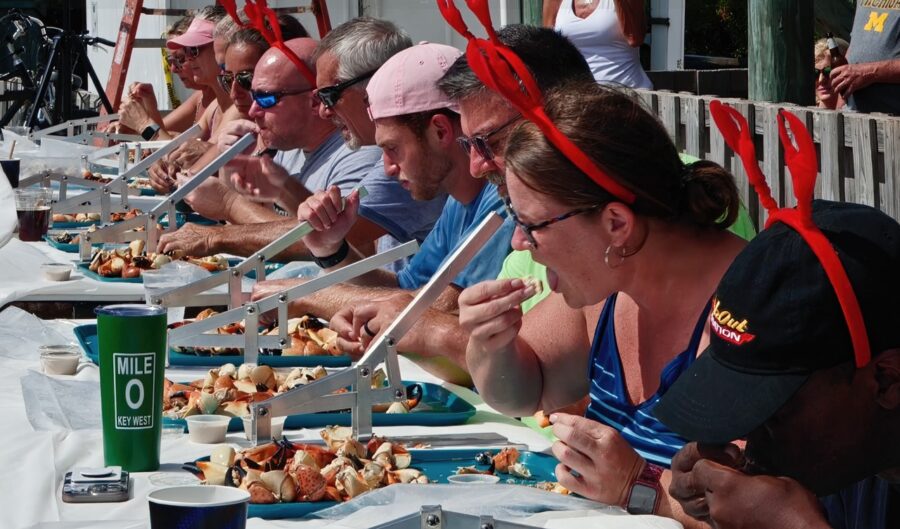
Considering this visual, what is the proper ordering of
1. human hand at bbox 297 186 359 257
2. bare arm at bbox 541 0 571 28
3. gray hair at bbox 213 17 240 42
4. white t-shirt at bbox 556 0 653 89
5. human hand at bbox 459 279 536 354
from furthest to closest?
gray hair at bbox 213 17 240 42
bare arm at bbox 541 0 571 28
white t-shirt at bbox 556 0 653 89
human hand at bbox 297 186 359 257
human hand at bbox 459 279 536 354

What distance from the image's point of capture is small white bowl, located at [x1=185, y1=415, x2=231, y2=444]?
2.25m

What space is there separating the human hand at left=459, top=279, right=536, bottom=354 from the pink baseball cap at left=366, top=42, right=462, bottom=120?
1034mm

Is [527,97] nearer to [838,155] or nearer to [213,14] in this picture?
→ [838,155]

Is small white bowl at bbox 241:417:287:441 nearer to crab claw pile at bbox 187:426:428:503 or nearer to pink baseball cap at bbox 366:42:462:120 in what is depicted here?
crab claw pile at bbox 187:426:428:503

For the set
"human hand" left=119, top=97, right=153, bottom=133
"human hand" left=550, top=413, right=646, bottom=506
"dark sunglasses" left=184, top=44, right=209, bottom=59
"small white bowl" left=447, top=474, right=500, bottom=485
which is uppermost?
A: "dark sunglasses" left=184, top=44, right=209, bottom=59

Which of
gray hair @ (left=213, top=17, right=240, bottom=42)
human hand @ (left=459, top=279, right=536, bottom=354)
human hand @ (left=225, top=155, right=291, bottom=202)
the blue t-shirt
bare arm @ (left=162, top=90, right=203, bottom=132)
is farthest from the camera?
Answer: bare arm @ (left=162, top=90, right=203, bottom=132)

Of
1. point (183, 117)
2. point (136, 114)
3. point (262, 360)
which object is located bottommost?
point (183, 117)

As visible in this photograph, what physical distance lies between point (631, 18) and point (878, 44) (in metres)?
0.91

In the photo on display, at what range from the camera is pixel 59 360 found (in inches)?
105

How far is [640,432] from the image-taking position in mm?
2195

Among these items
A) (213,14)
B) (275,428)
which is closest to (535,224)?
(275,428)

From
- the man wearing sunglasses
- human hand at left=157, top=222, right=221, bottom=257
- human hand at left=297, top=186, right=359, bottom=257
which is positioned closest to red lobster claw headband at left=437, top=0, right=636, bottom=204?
human hand at left=297, top=186, right=359, bottom=257

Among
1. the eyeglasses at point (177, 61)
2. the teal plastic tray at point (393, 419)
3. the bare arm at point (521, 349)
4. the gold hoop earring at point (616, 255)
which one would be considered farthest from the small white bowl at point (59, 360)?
the eyeglasses at point (177, 61)

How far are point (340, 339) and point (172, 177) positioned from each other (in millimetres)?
3114
